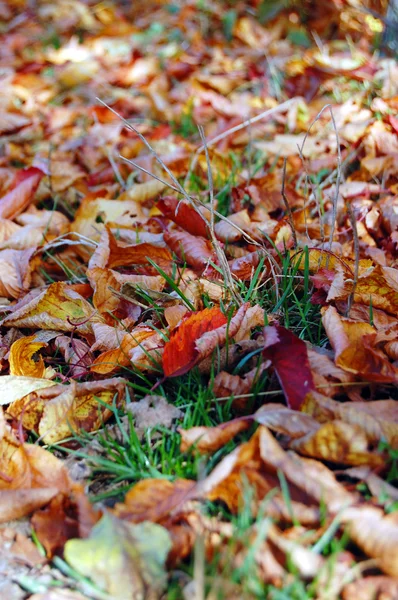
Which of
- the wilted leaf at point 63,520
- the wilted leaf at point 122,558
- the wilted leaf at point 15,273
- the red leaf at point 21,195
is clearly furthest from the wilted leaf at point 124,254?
the wilted leaf at point 122,558

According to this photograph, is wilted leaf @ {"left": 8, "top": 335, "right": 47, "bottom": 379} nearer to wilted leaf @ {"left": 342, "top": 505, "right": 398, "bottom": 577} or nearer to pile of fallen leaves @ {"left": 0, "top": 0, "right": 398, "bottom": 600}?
pile of fallen leaves @ {"left": 0, "top": 0, "right": 398, "bottom": 600}

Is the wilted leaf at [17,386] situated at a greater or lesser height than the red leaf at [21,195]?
lesser

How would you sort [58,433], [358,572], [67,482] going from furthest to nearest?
[58,433] → [67,482] → [358,572]

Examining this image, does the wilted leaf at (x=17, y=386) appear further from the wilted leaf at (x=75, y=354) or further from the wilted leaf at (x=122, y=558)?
the wilted leaf at (x=122, y=558)

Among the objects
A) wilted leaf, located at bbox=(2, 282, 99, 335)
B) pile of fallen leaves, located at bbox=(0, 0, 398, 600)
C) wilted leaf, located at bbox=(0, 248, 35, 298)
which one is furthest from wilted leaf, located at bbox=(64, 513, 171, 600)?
wilted leaf, located at bbox=(0, 248, 35, 298)

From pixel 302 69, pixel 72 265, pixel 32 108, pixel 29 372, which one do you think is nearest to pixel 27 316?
pixel 29 372

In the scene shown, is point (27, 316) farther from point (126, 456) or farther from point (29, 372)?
point (126, 456)
